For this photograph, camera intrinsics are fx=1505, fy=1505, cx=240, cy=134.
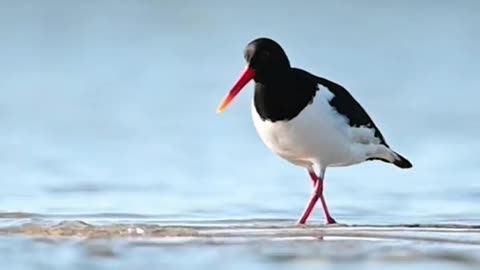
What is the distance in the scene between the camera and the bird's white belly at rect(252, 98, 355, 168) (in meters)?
8.23

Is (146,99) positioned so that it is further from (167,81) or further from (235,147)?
Answer: (235,147)

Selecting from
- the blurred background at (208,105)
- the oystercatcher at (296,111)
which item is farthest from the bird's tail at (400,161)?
the oystercatcher at (296,111)

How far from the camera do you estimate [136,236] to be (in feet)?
24.2

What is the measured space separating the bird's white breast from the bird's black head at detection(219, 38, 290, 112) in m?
0.20

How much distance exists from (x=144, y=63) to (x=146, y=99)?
227cm

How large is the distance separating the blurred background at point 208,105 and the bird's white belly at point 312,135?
0.46 m

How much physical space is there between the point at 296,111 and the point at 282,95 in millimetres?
116

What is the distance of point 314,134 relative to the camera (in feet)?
27.1

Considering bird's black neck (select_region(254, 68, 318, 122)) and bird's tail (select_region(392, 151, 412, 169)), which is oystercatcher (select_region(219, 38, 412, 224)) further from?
bird's tail (select_region(392, 151, 412, 169))

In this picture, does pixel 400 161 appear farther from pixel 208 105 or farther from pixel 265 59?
pixel 208 105

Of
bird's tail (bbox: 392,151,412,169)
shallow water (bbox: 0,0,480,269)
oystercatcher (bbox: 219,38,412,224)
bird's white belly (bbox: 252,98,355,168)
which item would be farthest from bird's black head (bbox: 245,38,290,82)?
bird's tail (bbox: 392,151,412,169)

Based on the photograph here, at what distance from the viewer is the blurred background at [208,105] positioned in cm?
951

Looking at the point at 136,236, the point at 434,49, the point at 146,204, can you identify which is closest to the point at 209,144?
the point at 146,204

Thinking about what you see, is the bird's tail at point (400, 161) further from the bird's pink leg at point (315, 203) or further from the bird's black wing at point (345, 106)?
the bird's pink leg at point (315, 203)
